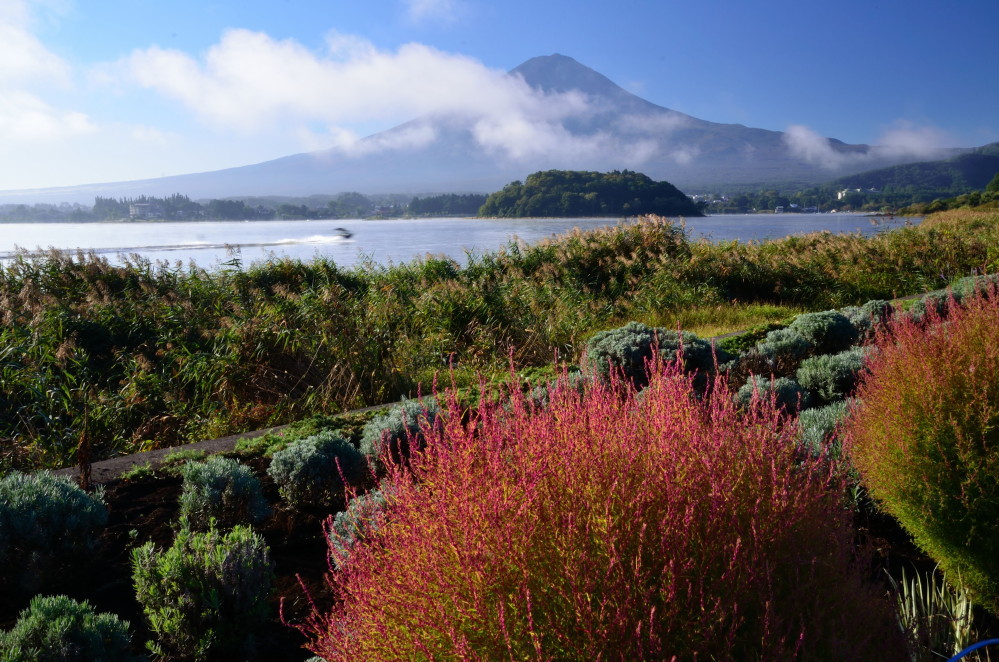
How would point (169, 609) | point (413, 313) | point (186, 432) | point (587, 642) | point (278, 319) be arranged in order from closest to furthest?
point (587, 642)
point (169, 609)
point (186, 432)
point (278, 319)
point (413, 313)

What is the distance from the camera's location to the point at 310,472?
137 inches

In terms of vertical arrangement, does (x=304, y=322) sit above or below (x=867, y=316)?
above

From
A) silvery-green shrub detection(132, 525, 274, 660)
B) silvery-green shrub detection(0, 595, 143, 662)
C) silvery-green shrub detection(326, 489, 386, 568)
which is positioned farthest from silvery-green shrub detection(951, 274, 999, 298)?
silvery-green shrub detection(0, 595, 143, 662)

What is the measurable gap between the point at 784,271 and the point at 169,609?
13.3 m

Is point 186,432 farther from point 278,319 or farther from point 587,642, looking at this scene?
point 587,642

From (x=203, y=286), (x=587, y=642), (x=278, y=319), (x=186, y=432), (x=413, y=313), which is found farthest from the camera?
(x=203, y=286)

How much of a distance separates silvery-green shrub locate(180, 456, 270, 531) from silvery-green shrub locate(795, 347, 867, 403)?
4146 mm

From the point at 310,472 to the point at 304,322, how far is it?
12.6 ft

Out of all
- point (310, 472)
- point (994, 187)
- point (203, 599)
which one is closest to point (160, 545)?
point (310, 472)

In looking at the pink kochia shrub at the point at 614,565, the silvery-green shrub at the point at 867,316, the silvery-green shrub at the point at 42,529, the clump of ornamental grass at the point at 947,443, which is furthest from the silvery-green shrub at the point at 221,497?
the silvery-green shrub at the point at 867,316

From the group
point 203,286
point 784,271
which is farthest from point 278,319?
point 784,271

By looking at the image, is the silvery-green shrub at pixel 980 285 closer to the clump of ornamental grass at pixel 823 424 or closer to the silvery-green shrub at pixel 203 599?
the clump of ornamental grass at pixel 823 424

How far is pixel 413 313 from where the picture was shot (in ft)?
27.4

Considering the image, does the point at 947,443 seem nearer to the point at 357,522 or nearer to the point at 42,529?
the point at 357,522
